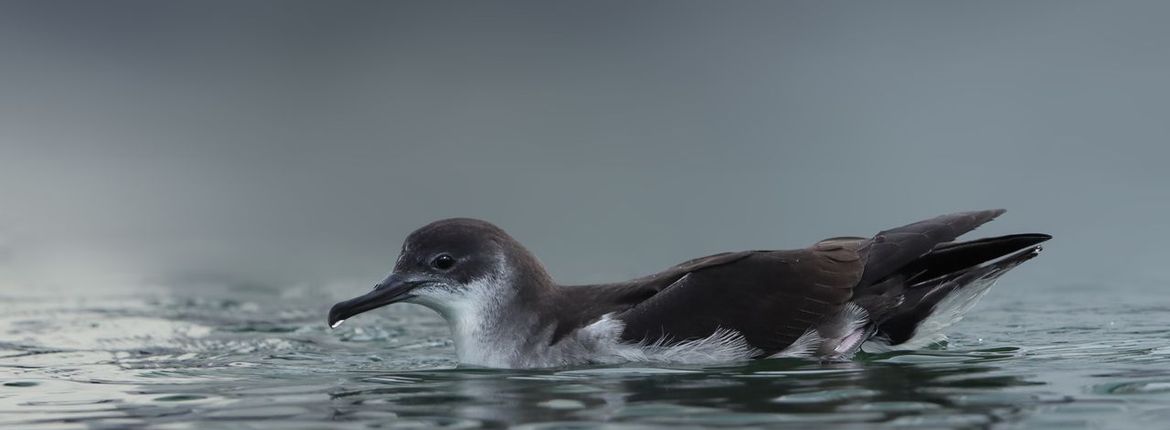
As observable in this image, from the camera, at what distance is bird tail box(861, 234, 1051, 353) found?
10828 mm

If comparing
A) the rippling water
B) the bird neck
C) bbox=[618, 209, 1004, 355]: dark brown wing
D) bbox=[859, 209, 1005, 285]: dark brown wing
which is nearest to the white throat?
the bird neck

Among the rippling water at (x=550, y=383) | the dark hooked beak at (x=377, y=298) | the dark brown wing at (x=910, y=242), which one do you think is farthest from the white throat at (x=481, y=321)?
the dark brown wing at (x=910, y=242)

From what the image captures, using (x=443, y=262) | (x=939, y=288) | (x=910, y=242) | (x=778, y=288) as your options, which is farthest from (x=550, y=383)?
(x=939, y=288)

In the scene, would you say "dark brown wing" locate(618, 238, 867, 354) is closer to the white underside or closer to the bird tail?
the bird tail

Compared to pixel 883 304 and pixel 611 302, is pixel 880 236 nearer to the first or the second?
pixel 883 304

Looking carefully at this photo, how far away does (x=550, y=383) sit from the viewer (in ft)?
30.8

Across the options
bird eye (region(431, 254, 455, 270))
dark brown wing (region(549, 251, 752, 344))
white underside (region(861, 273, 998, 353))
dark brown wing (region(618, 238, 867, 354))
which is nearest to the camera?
dark brown wing (region(618, 238, 867, 354))

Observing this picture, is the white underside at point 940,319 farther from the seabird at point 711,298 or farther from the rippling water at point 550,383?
the rippling water at point 550,383

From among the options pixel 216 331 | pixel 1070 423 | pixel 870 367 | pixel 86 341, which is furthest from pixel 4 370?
pixel 1070 423

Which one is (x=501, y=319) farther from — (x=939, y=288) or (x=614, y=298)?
(x=939, y=288)

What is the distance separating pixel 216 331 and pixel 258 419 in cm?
559

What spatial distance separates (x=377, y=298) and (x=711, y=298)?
2163 millimetres

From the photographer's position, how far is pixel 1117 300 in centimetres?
1407

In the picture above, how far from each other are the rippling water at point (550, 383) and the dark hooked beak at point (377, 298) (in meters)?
0.36
